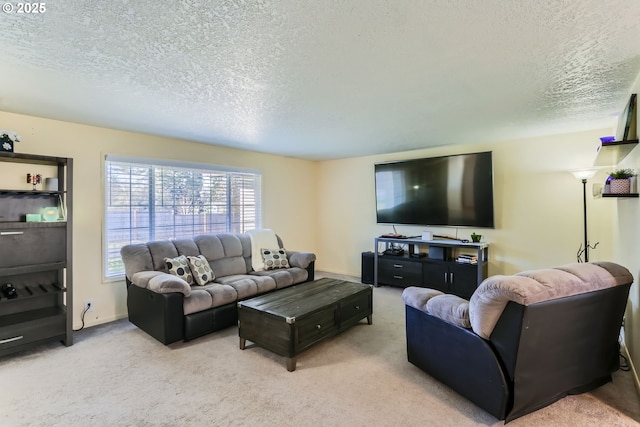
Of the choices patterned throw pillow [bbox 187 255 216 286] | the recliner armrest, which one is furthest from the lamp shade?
patterned throw pillow [bbox 187 255 216 286]

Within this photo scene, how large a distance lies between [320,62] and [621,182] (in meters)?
2.40

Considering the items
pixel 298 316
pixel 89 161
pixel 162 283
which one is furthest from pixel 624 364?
pixel 89 161

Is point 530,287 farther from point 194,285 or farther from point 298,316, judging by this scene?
point 194,285

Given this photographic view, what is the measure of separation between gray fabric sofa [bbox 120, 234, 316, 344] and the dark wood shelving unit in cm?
56

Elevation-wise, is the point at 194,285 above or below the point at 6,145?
below

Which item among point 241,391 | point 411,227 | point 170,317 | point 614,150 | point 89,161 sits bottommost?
point 241,391

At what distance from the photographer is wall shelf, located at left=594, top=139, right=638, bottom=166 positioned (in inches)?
89.1

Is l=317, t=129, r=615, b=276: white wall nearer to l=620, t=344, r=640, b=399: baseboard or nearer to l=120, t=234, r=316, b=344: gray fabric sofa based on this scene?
l=620, t=344, r=640, b=399: baseboard

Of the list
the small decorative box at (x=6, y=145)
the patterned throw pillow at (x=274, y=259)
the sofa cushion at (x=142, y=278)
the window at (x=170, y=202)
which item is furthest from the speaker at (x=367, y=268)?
the small decorative box at (x=6, y=145)

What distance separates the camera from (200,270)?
354cm

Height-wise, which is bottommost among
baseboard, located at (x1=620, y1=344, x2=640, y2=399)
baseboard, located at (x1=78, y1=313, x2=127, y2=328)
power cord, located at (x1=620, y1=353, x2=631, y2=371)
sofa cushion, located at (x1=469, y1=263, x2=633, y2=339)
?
power cord, located at (x1=620, y1=353, x2=631, y2=371)

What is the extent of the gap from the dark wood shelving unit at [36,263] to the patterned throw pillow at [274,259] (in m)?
2.13

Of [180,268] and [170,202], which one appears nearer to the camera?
[180,268]
